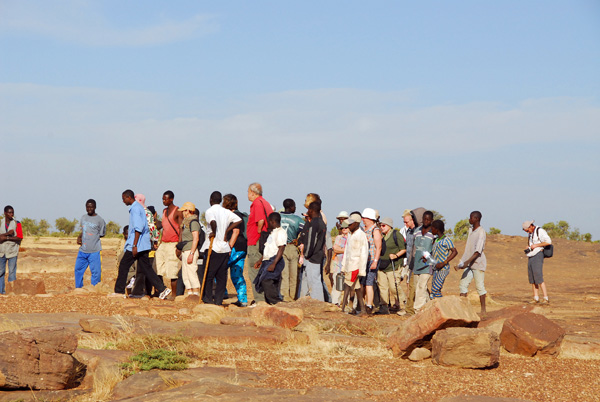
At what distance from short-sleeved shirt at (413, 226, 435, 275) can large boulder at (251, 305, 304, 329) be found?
129 inches

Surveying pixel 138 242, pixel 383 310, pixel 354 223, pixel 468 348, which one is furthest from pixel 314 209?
pixel 468 348

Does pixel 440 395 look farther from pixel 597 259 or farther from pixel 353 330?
pixel 597 259

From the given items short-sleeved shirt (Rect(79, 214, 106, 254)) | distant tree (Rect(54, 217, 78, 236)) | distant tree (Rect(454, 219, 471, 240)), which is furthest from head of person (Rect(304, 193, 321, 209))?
distant tree (Rect(54, 217, 78, 236))

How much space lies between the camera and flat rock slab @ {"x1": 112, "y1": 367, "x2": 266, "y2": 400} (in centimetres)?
686

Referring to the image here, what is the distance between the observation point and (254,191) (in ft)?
42.3

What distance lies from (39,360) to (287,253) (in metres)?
6.03

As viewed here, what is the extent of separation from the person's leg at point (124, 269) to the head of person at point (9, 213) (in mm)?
3316

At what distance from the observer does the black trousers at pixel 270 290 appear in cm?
1223

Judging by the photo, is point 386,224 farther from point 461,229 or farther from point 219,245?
point 461,229

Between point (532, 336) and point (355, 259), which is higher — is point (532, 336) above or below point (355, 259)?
below

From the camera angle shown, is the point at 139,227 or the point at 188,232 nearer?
the point at 139,227

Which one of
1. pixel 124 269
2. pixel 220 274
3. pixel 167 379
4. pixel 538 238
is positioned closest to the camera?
pixel 167 379

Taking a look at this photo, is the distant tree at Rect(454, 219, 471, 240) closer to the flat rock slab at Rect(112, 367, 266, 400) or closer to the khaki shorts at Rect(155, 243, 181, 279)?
the khaki shorts at Rect(155, 243, 181, 279)

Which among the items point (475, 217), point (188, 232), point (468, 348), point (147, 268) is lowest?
point (468, 348)
